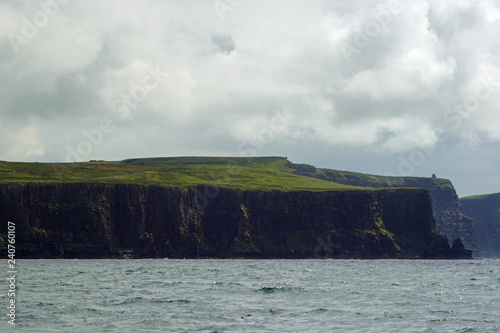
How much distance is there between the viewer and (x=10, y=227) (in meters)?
168

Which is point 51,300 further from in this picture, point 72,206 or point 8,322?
point 72,206

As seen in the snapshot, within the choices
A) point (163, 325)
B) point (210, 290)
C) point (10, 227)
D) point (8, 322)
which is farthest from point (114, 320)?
point (10, 227)

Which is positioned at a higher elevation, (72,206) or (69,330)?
(72,206)

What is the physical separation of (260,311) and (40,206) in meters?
145

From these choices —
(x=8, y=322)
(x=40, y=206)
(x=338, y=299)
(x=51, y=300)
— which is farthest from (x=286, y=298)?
(x=40, y=206)

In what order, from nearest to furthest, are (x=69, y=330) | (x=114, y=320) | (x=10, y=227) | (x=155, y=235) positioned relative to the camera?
(x=69, y=330) < (x=114, y=320) < (x=10, y=227) < (x=155, y=235)

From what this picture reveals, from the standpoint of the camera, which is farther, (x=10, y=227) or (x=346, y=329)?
(x=10, y=227)

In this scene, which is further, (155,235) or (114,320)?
(155,235)

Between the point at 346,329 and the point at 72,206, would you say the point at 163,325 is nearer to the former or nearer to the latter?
the point at 346,329

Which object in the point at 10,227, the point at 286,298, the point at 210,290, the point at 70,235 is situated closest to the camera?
the point at 286,298

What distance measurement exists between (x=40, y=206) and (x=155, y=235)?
35.6 m

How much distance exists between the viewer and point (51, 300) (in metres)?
59.9

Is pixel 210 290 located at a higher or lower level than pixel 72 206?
lower

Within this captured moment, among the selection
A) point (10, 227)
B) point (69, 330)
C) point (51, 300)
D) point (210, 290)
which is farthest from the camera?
point (10, 227)
